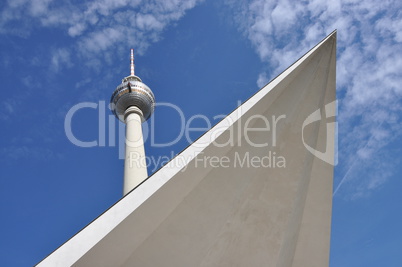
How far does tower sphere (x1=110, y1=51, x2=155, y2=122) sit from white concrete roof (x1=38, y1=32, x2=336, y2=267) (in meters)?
27.7

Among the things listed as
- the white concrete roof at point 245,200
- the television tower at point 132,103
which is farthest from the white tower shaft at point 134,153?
the white concrete roof at point 245,200

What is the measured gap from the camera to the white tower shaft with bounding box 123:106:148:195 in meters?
24.7

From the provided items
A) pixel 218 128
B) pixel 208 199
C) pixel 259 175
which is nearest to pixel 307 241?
pixel 259 175

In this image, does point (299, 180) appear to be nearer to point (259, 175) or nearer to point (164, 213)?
point (259, 175)

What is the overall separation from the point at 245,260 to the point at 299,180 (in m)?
2.35

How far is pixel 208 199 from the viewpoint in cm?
878

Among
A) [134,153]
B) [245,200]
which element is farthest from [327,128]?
[134,153]

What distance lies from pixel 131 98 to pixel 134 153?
987 cm

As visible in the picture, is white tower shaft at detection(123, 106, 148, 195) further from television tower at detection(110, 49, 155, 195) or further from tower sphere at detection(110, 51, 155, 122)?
tower sphere at detection(110, 51, 155, 122)

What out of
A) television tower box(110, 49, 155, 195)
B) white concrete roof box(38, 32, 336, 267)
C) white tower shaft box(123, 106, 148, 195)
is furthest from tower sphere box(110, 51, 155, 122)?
white concrete roof box(38, 32, 336, 267)

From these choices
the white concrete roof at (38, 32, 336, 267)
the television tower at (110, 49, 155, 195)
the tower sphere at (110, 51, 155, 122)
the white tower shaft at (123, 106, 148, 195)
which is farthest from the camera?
the tower sphere at (110, 51, 155, 122)

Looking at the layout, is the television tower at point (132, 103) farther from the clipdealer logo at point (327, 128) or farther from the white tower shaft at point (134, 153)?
the clipdealer logo at point (327, 128)

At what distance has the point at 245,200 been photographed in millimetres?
9391

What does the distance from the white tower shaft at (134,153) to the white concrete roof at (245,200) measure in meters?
13.8
